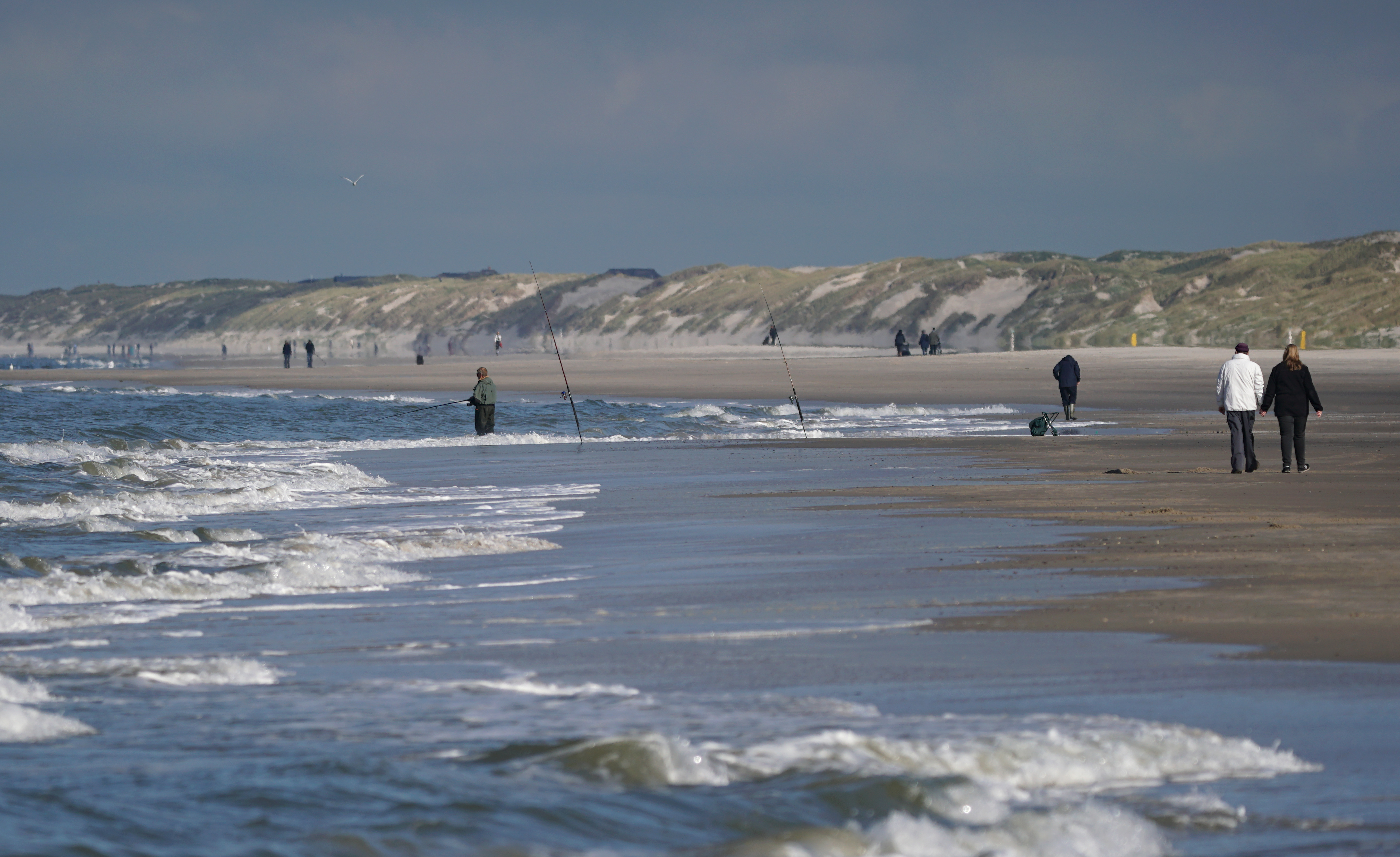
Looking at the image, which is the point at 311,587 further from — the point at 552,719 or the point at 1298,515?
the point at 1298,515

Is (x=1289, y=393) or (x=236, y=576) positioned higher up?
(x=1289, y=393)

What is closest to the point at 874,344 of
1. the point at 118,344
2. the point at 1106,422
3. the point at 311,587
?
the point at 1106,422

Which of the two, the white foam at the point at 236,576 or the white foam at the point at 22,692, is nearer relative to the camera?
the white foam at the point at 22,692

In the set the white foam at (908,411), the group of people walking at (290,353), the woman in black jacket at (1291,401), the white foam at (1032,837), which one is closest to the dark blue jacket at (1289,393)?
the woman in black jacket at (1291,401)

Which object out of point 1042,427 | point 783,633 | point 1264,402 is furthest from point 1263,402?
point 783,633

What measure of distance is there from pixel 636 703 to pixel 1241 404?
1191 centimetres

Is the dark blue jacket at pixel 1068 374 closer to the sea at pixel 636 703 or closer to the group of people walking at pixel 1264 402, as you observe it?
the group of people walking at pixel 1264 402

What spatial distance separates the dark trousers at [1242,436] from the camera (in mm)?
16297

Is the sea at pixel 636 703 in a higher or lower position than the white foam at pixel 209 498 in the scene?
lower

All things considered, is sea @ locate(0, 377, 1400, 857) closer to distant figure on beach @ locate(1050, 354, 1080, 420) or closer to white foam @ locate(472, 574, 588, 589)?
white foam @ locate(472, 574, 588, 589)

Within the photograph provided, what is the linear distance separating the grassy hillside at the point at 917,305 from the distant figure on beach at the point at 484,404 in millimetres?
41657

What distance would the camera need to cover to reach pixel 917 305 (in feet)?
355

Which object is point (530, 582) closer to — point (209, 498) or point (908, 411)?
point (209, 498)

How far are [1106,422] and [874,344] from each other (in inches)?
3042
